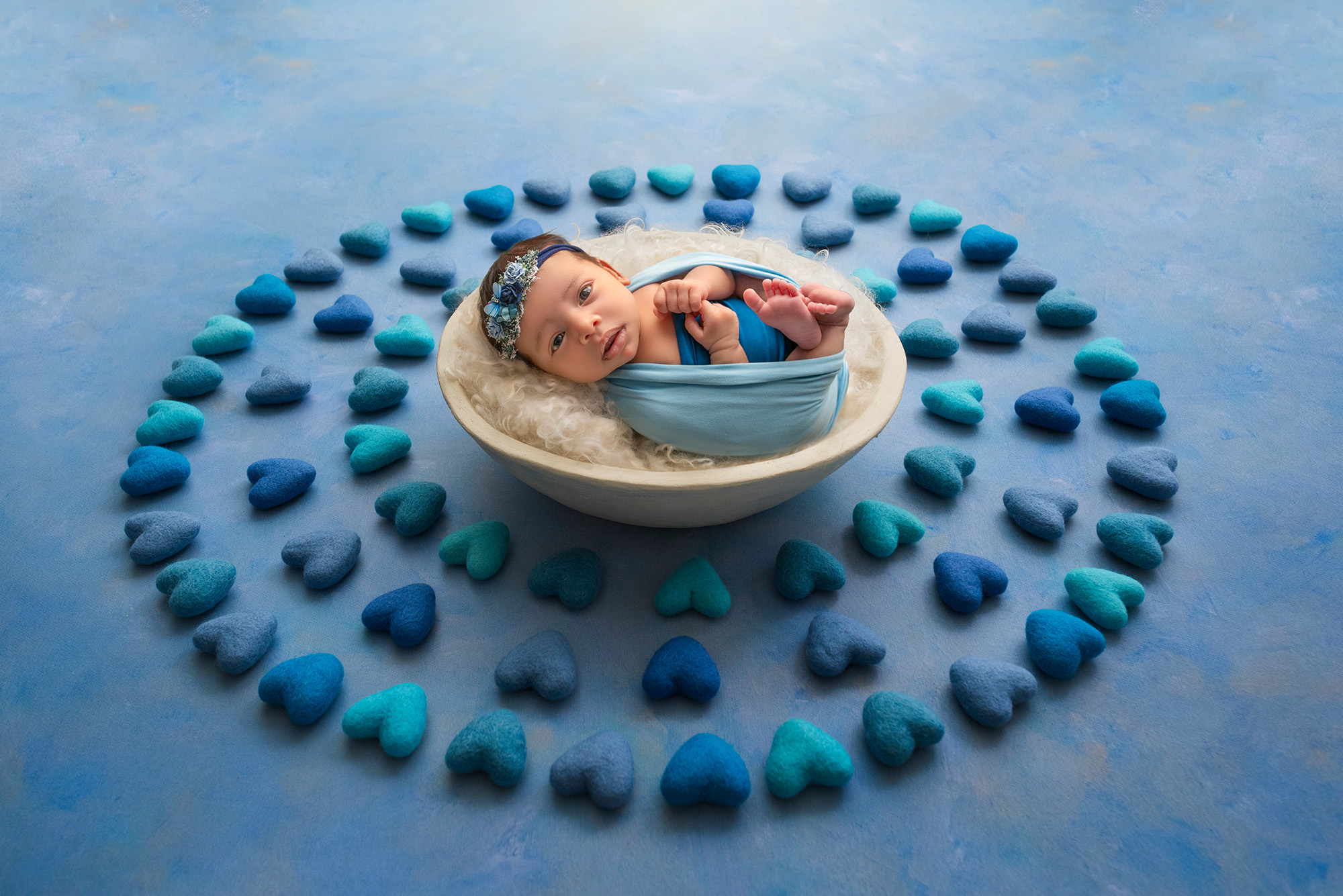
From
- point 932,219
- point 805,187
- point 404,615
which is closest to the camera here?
point 404,615

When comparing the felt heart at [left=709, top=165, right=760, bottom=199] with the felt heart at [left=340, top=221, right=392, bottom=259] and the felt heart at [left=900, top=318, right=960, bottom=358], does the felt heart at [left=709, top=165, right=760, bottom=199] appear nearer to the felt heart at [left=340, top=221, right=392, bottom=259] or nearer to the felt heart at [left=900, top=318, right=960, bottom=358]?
the felt heart at [left=900, top=318, right=960, bottom=358]

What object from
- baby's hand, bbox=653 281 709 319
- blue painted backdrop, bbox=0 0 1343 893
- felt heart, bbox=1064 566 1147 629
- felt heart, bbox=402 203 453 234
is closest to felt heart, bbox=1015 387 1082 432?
blue painted backdrop, bbox=0 0 1343 893

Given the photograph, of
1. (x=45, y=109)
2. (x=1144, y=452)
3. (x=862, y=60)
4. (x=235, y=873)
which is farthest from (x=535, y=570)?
(x=45, y=109)

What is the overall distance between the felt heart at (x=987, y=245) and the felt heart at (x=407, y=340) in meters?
1.34

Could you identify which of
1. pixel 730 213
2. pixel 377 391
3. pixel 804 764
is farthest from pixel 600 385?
pixel 730 213

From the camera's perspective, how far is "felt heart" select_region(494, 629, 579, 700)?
140cm

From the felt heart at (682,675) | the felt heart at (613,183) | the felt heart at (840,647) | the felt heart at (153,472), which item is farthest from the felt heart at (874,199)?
the felt heart at (153,472)

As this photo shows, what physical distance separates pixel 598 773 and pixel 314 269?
1529 mm

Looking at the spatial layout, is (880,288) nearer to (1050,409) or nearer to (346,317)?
(1050,409)

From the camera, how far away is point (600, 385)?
61.3 inches

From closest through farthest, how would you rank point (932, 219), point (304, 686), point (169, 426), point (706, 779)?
point (706, 779) < point (304, 686) < point (169, 426) < point (932, 219)

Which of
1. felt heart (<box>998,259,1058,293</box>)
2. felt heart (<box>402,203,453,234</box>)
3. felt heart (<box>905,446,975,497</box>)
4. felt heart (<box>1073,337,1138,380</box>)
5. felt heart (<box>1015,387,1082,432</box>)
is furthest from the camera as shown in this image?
felt heart (<box>402,203,453,234</box>)

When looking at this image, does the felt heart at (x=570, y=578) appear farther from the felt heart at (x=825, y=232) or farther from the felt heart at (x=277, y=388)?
the felt heart at (x=825, y=232)

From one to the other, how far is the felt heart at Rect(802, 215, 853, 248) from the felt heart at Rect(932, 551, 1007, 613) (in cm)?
102
